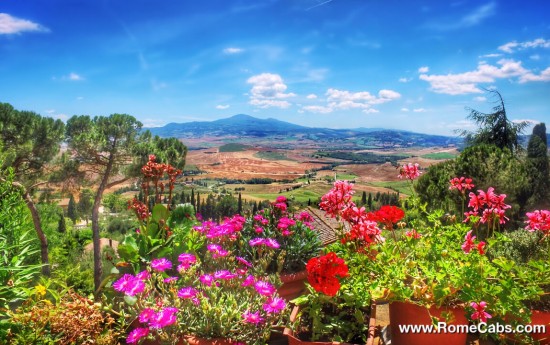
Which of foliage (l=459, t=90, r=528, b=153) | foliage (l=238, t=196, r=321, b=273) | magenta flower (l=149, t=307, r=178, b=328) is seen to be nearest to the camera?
magenta flower (l=149, t=307, r=178, b=328)

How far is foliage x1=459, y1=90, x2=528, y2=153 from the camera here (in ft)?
50.9

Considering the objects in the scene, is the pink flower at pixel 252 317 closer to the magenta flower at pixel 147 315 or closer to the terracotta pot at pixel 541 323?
the magenta flower at pixel 147 315

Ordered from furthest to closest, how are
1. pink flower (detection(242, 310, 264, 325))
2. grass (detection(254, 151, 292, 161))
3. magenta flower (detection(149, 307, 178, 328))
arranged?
grass (detection(254, 151, 292, 161))
pink flower (detection(242, 310, 264, 325))
magenta flower (detection(149, 307, 178, 328))

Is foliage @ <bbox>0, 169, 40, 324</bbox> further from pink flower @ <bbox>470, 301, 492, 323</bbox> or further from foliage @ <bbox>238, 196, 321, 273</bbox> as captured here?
pink flower @ <bbox>470, 301, 492, 323</bbox>

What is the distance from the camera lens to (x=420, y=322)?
174 cm

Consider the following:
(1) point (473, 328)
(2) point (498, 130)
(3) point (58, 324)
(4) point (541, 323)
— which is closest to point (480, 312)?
(1) point (473, 328)

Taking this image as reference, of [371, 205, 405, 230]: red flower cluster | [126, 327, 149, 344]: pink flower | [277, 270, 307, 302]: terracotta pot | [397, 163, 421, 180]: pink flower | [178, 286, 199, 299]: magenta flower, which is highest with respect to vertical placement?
[397, 163, 421, 180]: pink flower

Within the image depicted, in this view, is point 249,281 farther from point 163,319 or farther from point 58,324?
point 58,324

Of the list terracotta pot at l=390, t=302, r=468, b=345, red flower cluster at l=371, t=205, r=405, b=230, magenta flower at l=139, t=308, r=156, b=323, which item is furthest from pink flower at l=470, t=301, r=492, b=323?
magenta flower at l=139, t=308, r=156, b=323

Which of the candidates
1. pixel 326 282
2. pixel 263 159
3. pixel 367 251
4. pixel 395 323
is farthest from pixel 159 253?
pixel 263 159

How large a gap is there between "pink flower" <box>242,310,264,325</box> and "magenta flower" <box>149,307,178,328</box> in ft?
0.96

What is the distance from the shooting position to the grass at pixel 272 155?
139m

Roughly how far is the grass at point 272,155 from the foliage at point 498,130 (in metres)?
119

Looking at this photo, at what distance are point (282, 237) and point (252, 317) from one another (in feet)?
3.59
